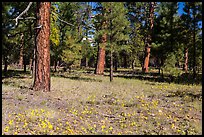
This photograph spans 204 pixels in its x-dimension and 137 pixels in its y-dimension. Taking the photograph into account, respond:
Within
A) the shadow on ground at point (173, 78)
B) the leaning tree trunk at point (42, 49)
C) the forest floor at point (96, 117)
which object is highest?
the leaning tree trunk at point (42, 49)

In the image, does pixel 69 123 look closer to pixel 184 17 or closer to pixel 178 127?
pixel 178 127

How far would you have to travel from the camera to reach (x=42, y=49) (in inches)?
471

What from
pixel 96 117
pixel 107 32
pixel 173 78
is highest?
pixel 107 32

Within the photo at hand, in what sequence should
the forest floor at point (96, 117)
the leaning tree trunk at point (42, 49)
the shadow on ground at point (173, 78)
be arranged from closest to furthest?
the forest floor at point (96, 117), the leaning tree trunk at point (42, 49), the shadow on ground at point (173, 78)

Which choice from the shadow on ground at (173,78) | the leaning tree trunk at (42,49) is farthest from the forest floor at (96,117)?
the shadow on ground at (173,78)

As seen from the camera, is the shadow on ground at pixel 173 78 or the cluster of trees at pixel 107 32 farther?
the shadow on ground at pixel 173 78

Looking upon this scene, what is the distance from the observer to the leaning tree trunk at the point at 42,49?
470 inches

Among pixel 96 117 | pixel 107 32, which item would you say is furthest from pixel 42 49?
pixel 107 32

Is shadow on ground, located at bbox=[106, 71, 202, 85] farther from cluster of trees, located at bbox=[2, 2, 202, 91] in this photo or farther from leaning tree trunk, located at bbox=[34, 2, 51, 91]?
leaning tree trunk, located at bbox=[34, 2, 51, 91]

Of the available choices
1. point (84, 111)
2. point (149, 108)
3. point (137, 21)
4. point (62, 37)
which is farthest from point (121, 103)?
point (137, 21)

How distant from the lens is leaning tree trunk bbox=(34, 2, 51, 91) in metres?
11.9

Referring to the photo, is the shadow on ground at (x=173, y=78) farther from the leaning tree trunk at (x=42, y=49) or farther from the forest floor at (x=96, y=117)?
the leaning tree trunk at (x=42, y=49)

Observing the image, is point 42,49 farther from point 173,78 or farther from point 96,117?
point 173,78

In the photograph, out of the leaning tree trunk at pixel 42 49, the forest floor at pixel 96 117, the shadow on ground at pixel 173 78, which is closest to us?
the forest floor at pixel 96 117
